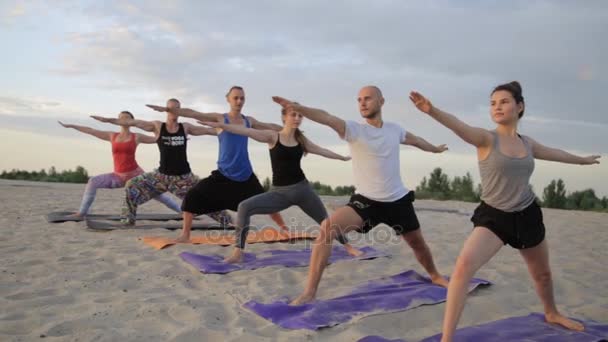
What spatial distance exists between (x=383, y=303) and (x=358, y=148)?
1.32m

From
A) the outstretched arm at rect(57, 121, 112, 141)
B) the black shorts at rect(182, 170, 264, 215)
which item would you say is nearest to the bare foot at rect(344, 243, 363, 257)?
the black shorts at rect(182, 170, 264, 215)

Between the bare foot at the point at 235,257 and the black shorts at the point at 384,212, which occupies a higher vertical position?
the black shorts at the point at 384,212

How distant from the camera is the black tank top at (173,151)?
7.55 meters

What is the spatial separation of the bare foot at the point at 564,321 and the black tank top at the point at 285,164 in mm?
2799

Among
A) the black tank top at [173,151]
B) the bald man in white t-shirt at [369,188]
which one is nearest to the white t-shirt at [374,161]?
the bald man in white t-shirt at [369,188]

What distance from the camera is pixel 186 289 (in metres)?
4.76

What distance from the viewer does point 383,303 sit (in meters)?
4.25

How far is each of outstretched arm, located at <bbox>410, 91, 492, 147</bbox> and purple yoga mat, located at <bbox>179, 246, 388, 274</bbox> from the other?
10.1ft

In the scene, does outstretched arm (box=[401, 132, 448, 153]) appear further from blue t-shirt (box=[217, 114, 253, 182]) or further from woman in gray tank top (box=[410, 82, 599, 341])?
blue t-shirt (box=[217, 114, 253, 182])

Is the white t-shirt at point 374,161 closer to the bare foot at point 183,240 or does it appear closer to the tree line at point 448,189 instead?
the bare foot at point 183,240

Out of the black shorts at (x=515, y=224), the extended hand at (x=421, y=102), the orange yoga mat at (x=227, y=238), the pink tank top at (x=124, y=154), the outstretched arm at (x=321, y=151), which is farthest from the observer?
the pink tank top at (x=124, y=154)

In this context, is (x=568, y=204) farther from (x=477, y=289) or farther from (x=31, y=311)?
(x=31, y=311)

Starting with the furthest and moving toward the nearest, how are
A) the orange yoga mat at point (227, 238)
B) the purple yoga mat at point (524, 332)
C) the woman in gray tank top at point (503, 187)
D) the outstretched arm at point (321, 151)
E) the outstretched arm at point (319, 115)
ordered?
the orange yoga mat at point (227, 238), the outstretched arm at point (321, 151), the outstretched arm at point (319, 115), the purple yoga mat at point (524, 332), the woman in gray tank top at point (503, 187)

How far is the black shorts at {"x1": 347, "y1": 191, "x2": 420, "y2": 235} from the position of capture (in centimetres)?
432
